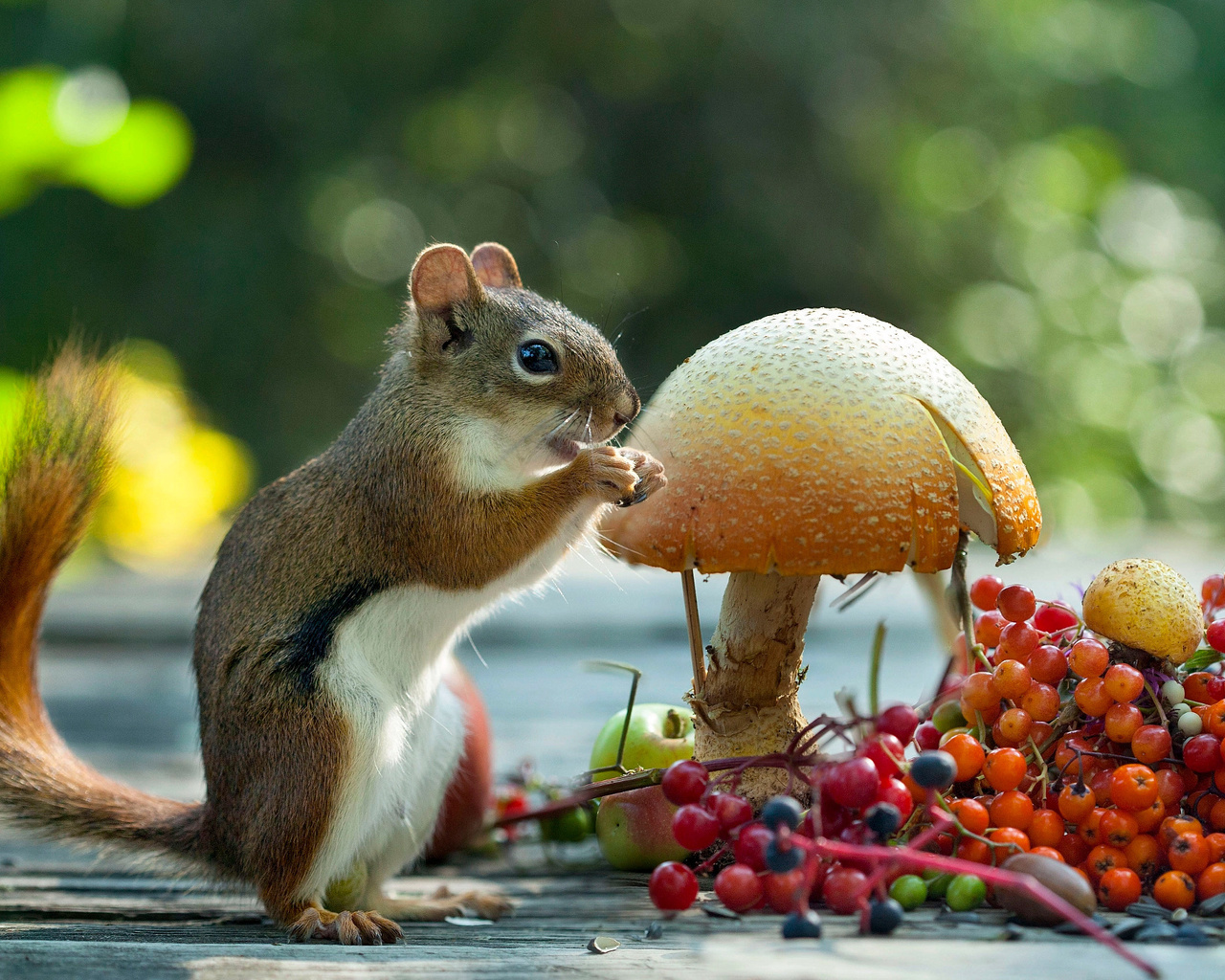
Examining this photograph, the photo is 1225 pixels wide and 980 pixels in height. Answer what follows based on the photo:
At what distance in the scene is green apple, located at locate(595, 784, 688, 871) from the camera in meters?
1.76

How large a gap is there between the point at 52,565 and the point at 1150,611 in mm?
1578

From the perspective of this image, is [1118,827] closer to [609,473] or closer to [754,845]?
[754,845]

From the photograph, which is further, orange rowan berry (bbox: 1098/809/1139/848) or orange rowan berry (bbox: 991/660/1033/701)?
orange rowan berry (bbox: 991/660/1033/701)

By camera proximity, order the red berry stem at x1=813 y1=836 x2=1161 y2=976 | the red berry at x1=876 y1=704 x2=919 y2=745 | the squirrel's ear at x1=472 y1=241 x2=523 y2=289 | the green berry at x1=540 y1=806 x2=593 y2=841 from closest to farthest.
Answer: the red berry stem at x1=813 y1=836 x2=1161 y2=976 < the red berry at x1=876 y1=704 x2=919 y2=745 < the green berry at x1=540 y1=806 x2=593 y2=841 < the squirrel's ear at x1=472 y1=241 x2=523 y2=289

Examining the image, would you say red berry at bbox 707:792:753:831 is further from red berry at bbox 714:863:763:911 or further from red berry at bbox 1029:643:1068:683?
red berry at bbox 1029:643:1068:683

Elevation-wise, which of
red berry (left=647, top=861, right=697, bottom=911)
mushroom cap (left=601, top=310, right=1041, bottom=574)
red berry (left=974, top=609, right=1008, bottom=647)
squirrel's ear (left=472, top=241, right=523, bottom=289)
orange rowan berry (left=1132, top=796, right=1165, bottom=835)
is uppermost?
squirrel's ear (left=472, top=241, right=523, bottom=289)

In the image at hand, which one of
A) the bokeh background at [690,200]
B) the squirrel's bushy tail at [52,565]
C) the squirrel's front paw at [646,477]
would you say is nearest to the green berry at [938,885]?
the squirrel's front paw at [646,477]

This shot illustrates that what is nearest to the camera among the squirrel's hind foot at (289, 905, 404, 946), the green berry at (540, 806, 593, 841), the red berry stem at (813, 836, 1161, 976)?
the red berry stem at (813, 836, 1161, 976)

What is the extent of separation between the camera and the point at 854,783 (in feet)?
4.10

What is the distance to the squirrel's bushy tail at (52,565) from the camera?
1.80 meters

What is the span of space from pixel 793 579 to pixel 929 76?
25.5ft

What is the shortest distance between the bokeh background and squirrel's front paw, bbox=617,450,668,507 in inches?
240

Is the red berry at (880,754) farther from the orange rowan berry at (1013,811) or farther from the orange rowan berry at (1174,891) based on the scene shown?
the orange rowan berry at (1174,891)

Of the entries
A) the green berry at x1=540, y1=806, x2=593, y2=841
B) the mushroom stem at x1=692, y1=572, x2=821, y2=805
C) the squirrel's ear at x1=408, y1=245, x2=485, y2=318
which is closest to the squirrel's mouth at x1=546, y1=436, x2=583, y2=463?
the squirrel's ear at x1=408, y1=245, x2=485, y2=318
